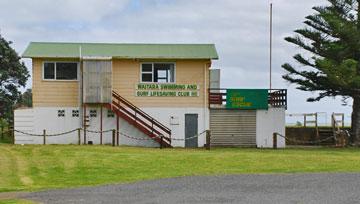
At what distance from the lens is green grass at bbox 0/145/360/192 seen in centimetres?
2097

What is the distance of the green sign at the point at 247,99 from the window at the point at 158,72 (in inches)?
134

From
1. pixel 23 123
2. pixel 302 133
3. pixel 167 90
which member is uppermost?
pixel 167 90

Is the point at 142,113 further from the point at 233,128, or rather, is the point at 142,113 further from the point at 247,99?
the point at 247,99

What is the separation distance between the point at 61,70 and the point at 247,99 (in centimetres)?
1051

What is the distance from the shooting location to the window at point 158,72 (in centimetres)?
3806

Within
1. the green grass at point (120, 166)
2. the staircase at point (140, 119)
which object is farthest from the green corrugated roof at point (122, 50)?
the green grass at point (120, 166)

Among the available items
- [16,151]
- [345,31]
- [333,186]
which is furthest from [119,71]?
[333,186]

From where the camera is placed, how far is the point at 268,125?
38969mm

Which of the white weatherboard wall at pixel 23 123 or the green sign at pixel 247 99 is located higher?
the green sign at pixel 247 99

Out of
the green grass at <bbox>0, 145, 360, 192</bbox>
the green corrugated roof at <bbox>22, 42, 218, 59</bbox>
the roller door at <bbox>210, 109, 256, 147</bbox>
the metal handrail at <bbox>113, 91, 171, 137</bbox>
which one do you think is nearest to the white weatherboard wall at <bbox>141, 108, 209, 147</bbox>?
the metal handrail at <bbox>113, 91, 171, 137</bbox>

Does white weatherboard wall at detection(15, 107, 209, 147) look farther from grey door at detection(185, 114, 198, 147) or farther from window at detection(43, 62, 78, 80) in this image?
window at detection(43, 62, 78, 80)

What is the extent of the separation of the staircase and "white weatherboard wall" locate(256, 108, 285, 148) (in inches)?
205

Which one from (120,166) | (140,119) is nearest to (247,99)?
(140,119)

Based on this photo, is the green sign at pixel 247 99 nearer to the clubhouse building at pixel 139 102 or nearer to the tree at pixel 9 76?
the clubhouse building at pixel 139 102
